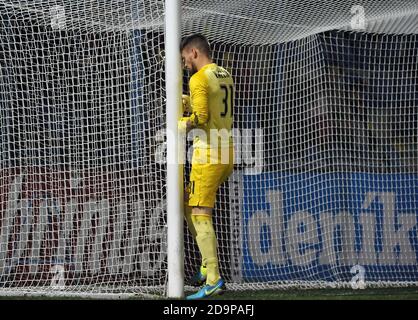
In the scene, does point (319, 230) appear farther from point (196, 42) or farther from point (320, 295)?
point (196, 42)

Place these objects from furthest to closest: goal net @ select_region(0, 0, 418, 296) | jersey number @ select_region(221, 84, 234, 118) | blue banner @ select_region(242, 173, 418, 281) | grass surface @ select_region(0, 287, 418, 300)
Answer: blue banner @ select_region(242, 173, 418, 281)
goal net @ select_region(0, 0, 418, 296)
grass surface @ select_region(0, 287, 418, 300)
jersey number @ select_region(221, 84, 234, 118)

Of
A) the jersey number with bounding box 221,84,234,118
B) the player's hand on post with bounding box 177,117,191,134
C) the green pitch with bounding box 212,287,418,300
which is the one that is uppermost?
the jersey number with bounding box 221,84,234,118

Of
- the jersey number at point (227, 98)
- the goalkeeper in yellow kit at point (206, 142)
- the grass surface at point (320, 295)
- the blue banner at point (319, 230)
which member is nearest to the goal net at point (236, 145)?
the blue banner at point (319, 230)

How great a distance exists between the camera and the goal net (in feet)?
23.2

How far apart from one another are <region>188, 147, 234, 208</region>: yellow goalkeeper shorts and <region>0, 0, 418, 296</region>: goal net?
42cm

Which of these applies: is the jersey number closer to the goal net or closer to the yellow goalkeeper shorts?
the yellow goalkeeper shorts

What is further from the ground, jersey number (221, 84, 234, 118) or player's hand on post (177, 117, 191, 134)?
jersey number (221, 84, 234, 118)

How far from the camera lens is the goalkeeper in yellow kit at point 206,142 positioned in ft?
20.5

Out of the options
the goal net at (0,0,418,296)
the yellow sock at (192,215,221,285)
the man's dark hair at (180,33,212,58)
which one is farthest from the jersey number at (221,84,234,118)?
the yellow sock at (192,215,221,285)

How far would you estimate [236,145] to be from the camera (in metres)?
8.22

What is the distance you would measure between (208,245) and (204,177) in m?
0.47

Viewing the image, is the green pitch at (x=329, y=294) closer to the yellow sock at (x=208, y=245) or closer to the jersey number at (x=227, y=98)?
the yellow sock at (x=208, y=245)

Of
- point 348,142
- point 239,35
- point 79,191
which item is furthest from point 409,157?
point 79,191

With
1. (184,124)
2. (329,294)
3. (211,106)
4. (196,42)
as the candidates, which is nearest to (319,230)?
(329,294)
